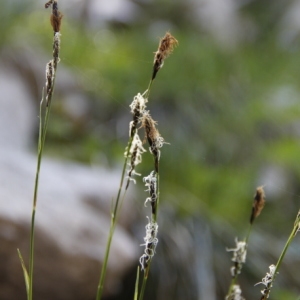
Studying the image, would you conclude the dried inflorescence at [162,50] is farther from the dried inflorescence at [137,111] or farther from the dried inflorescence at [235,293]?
the dried inflorescence at [235,293]

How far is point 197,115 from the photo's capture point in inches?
109

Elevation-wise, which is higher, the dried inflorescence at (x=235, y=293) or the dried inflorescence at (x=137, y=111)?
the dried inflorescence at (x=137, y=111)

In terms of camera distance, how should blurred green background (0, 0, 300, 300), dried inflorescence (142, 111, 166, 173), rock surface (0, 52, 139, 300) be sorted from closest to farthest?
dried inflorescence (142, 111, 166, 173) < rock surface (0, 52, 139, 300) < blurred green background (0, 0, 300, 300)

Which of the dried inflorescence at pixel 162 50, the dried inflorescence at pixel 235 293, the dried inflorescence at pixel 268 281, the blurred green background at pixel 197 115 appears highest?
the blurred green background at pixel 197 115

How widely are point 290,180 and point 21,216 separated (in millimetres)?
2015

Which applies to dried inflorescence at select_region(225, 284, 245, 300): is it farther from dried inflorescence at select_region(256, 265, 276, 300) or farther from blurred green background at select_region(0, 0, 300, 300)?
blurred green background at select_region(0, 0, 300, 300)

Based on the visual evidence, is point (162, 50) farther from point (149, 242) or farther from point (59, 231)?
point (59, 231)

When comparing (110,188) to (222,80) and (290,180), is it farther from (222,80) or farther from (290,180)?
(290,180)

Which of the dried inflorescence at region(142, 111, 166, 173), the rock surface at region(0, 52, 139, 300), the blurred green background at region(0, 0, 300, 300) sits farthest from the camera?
the blurred green background at region(0, 0, 300, 300)

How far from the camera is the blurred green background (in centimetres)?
206

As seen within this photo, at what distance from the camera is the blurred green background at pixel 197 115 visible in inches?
81.0

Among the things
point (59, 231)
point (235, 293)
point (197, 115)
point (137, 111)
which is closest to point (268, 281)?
point (235, 293)

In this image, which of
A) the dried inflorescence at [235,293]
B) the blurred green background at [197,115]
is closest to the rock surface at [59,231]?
the blurred green background at [197,115]

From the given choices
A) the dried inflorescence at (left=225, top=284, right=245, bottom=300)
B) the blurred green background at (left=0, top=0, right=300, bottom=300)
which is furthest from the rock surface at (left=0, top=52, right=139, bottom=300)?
the dried inflorescence at (left=225, top=284, right=245, bottom=300)
